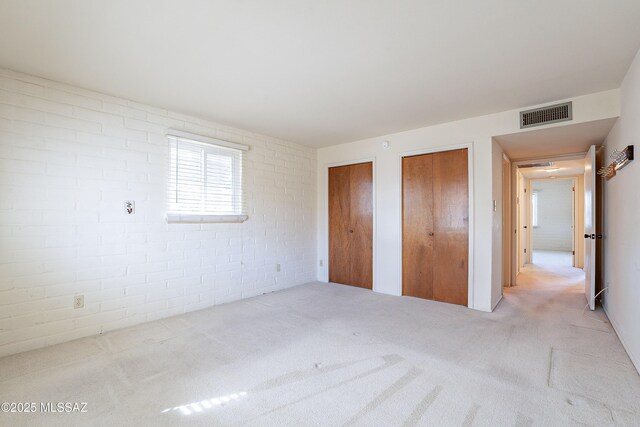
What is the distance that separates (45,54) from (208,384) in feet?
8.95

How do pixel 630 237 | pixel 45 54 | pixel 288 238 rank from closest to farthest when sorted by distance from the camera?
pixel 45 54
pixel 630 237
pixel 288 238

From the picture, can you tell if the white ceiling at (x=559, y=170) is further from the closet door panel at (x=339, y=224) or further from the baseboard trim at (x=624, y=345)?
the closet door panel at (x=339, y=224)

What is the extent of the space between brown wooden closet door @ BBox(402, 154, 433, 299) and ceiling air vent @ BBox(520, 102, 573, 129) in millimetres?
1128

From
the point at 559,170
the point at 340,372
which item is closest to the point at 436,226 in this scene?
the point at 340,372

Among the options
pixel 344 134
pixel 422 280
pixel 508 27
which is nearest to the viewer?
pixel 508 27

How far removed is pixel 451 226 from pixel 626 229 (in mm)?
1658

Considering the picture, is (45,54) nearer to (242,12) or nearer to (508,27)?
(242,12)

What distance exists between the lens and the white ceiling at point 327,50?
1.84m

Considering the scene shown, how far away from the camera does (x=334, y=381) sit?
6.85 feet

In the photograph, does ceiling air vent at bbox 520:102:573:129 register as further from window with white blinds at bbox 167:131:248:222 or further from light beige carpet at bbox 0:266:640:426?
window with white blinds at bbox 167:131:248:222

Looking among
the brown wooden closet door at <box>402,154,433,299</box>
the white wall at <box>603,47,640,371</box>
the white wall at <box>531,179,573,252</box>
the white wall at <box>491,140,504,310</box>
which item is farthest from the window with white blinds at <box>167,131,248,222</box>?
the white wall at <box>531,179,573,252</box>

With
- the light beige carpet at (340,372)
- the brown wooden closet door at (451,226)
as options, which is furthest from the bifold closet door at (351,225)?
the light beige carpet at (340,372)

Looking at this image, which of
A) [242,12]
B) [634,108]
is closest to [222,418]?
[242,12]

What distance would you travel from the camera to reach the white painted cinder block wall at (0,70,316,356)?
101 inches
